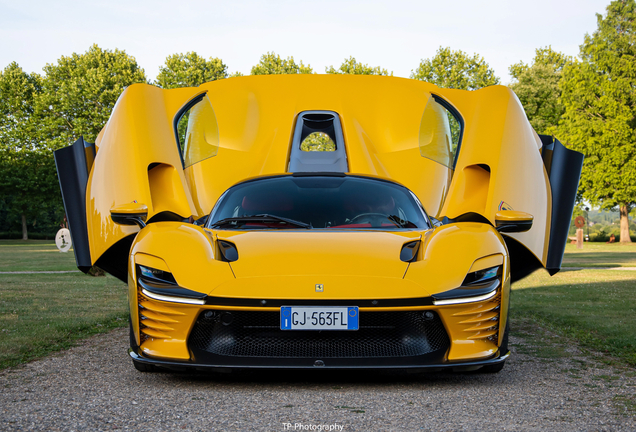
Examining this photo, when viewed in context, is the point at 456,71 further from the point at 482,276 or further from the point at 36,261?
the point at 482,276

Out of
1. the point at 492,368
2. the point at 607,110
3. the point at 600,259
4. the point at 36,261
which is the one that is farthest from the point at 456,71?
the point at 492,368

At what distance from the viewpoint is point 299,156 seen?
6.30 meters

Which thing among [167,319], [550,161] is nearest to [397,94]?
[550,161]

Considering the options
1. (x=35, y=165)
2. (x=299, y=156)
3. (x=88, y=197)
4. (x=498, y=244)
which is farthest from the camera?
(x=35, y=165)

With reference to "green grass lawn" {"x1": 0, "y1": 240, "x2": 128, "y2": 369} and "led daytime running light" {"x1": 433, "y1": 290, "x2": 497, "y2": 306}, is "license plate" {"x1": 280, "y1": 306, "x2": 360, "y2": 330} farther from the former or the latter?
"green grass lawn" {"x1": 0, "y1": 240, "x2": 128, "y2": 369}

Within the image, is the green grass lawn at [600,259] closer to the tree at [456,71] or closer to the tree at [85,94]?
the tree at [456,71]

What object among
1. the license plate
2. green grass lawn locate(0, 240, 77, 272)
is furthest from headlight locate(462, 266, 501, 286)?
green grass lawn locate(0, 240, 77, 272)

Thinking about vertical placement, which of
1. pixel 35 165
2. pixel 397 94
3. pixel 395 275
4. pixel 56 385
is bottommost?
pixel 35 165

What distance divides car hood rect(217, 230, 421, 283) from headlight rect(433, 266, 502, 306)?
286mm

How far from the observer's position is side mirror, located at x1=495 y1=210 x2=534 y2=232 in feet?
14.4

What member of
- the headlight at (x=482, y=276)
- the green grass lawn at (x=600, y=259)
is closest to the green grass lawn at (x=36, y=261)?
the green grass lawn at (x=600, y=259)

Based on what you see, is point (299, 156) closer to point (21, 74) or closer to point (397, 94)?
point (397, 94)

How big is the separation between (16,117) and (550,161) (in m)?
48.0

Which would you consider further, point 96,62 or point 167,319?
point 96,62
